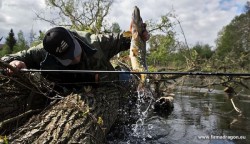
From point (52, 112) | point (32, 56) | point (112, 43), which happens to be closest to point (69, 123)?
point (52, 112)

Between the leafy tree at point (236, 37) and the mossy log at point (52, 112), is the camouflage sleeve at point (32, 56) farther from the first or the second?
the leafy tree at point (236, 37)

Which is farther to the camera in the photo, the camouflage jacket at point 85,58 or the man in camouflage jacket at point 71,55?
the camouflage jacket at point 85,58

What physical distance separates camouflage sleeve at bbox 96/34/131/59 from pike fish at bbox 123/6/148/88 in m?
0.26

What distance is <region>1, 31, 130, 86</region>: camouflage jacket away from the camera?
14.8 feet

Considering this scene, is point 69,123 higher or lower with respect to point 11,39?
lower

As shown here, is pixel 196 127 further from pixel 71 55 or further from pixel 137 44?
pixel 71 55

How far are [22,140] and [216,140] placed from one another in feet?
12.1

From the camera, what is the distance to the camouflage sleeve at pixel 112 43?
17.2 ft

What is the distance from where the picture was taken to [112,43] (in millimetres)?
5332

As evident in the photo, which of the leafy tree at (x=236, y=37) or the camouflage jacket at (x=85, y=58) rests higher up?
the leafy tree at (x=236, y=37)

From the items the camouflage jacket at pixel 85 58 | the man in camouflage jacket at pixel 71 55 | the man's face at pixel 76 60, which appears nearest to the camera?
the man in camouflage jacket at pixel 71 55

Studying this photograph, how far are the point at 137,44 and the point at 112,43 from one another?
473 millimetres

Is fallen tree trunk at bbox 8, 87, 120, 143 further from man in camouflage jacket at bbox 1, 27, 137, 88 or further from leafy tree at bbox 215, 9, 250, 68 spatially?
leafy tree at bbox 215, 9, 250, 68

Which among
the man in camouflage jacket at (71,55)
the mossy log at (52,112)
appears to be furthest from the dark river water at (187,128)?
the man in camouflage jacket at (71,55)
